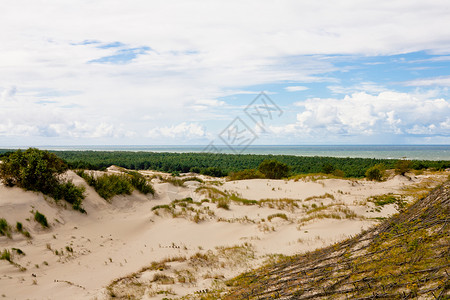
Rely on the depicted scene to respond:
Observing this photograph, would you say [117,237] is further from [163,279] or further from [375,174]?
[375,174]

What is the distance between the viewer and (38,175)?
1337 centimetres

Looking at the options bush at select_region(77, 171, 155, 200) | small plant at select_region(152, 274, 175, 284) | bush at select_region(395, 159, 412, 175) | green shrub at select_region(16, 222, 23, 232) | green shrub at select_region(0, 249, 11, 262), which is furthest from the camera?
bush at select_region(395, 159, 412, 175)

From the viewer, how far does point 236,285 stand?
6.61m

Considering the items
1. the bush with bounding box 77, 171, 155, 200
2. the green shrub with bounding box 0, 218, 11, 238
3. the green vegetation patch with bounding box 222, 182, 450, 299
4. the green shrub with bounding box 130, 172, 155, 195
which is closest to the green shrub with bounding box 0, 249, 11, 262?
the green shrub with bounding box 0, 218, 11, 238

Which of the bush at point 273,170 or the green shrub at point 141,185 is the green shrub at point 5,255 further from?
the bush at point 273,170

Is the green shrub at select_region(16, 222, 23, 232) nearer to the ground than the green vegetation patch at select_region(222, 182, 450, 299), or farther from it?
nearer to the ground

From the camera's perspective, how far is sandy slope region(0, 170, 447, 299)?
26.5 ft

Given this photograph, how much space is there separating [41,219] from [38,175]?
2.65 metres

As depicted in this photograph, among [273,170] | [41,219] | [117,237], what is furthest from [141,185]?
[273,170]

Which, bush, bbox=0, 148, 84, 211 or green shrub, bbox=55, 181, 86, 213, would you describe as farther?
green shrub, bbox=55, 181, 86, 213

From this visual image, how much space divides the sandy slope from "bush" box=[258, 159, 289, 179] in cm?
2190

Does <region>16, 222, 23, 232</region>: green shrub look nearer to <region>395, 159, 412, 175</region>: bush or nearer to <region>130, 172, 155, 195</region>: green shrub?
<region>130, 172, 155, 195</region>: green shrub

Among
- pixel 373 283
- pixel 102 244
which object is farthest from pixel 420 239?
pixel 102 244

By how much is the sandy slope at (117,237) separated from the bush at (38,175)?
503mm
